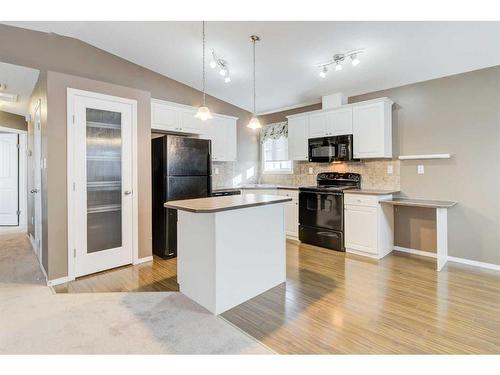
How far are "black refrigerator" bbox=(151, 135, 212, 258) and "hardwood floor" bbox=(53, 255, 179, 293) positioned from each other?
448 mm

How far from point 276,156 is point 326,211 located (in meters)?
1.95

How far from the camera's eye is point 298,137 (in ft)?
16.4

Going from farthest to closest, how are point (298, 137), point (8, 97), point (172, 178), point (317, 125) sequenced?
point (298, 137) → point (317, 125) → point (8, 97) → point (172, 178)

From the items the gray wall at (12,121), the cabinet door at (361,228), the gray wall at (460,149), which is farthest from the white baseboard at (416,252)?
the gray wall at (12,121)

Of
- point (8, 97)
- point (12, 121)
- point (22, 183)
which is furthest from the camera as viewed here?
point (22, 183)

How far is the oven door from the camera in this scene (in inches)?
163

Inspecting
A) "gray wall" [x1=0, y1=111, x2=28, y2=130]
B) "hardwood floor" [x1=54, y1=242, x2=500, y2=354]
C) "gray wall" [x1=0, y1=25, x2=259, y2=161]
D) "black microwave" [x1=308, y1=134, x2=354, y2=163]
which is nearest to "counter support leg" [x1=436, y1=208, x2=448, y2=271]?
"hardwood floor" [x1=54, y1=242, x2=500, y2=354]

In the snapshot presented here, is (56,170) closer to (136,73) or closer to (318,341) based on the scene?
(136,73)

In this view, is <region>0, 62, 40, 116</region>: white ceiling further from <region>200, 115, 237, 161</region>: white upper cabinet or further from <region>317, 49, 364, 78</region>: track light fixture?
<region>317, 49, 364, 78</region>: track light fixture

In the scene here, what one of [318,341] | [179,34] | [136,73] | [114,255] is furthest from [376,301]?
[136,73]

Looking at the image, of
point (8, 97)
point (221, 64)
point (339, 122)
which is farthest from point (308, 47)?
point (8, 97)

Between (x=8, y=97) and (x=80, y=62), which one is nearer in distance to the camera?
(x=80, y=62)

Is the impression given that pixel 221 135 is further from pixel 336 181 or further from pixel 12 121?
pixel 12 121

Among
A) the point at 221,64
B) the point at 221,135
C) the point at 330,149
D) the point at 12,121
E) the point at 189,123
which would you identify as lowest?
the point at 330,149
